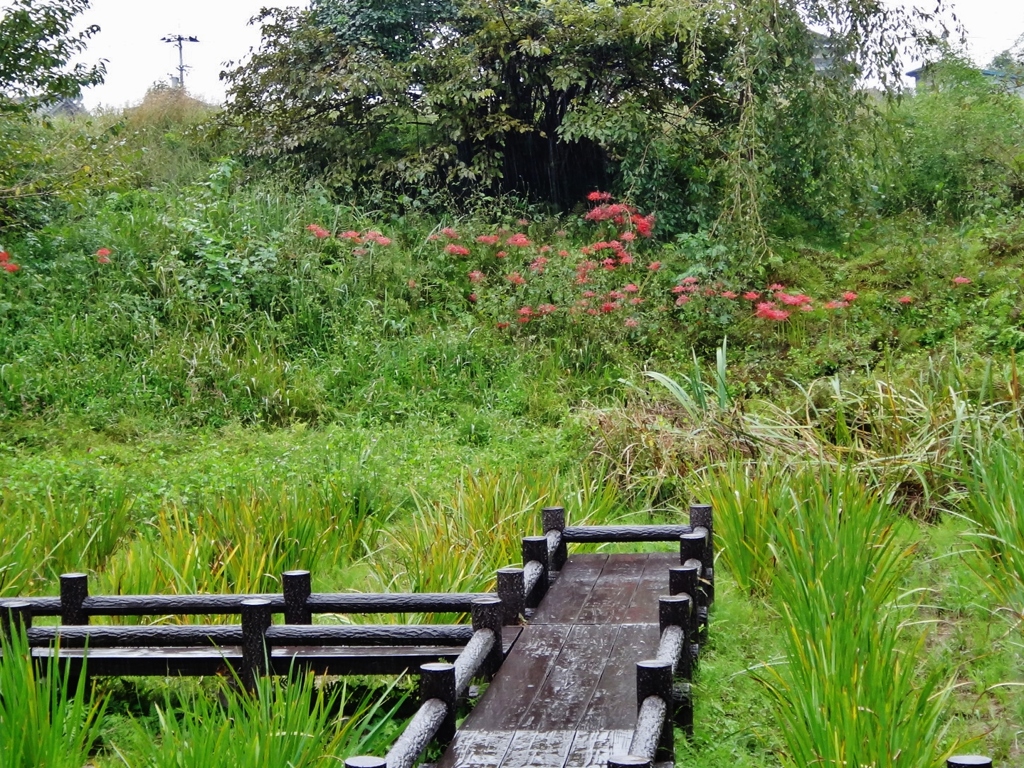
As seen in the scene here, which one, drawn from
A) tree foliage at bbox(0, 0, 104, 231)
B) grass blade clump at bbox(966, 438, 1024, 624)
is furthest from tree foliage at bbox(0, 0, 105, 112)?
grass blade clump at bbox(966, 438, 1024, 624)

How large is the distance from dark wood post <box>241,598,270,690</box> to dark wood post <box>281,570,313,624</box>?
0.89ft

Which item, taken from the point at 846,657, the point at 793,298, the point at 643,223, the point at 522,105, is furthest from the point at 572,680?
the point at 522,105

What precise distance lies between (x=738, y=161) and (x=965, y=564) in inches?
229

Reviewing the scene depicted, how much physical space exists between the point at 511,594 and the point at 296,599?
2.70ft

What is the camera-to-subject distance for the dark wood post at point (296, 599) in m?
4.25

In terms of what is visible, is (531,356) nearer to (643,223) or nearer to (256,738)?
(643,223)

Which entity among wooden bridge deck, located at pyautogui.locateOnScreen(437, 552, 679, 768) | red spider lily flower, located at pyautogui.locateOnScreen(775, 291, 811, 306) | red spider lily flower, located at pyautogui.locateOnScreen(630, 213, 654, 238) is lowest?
wooden bridge deck, located at pyautogui.locateOnScreen(437, 552, 679, 768)

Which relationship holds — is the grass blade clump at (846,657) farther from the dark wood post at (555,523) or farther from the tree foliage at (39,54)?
the tree foliage at (39,54)

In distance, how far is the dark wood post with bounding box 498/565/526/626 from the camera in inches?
163

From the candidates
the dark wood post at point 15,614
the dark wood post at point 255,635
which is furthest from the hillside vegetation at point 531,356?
the dark wood post at point 15,614

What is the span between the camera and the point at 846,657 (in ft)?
10.4

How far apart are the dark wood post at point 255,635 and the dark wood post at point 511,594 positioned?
2.79ft

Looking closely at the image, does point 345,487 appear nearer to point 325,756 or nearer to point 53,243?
point 325,756

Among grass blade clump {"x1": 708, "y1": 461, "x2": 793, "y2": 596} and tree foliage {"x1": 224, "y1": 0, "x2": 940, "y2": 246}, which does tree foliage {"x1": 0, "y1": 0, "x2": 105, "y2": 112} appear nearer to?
tree foliage {"x1": 224, "y1": 0, "x2": 940, "y2": 246}
